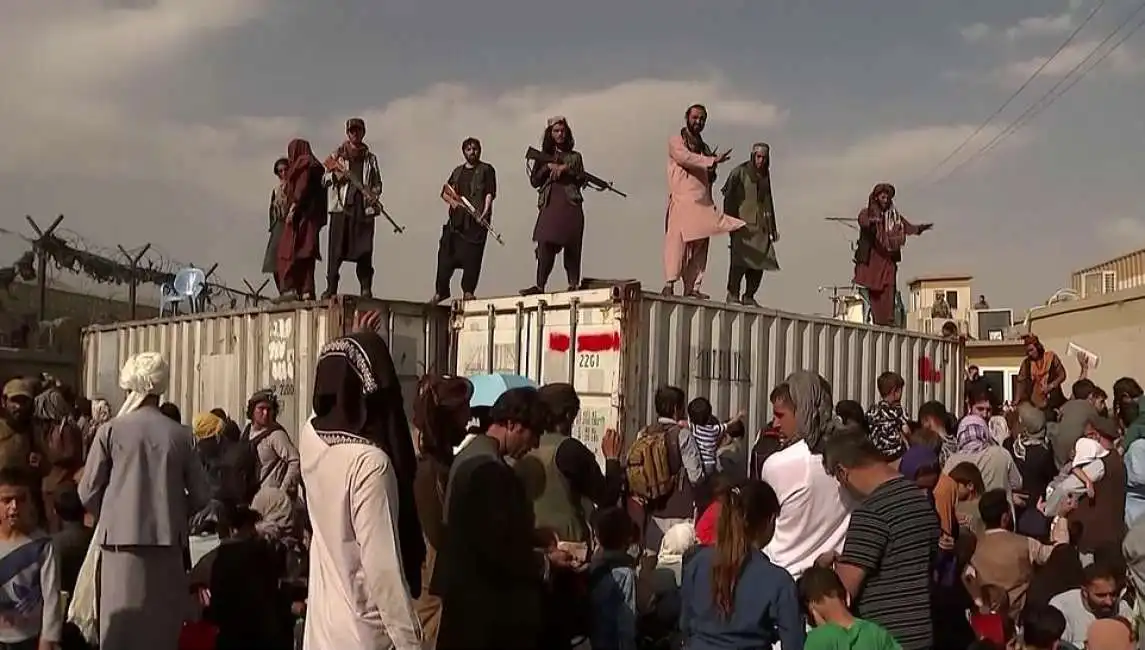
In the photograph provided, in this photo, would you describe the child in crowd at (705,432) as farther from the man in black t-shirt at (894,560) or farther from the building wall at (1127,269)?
the building wall at (1127,269)

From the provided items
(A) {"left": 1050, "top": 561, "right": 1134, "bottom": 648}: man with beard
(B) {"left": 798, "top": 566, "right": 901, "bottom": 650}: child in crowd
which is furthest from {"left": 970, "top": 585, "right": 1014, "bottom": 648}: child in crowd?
(B) {"left": 798, "top": 566, "right": 901, "bottom": 650}: child in crowd

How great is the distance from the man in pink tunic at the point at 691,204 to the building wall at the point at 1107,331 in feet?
29.7

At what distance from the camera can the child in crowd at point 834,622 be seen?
3566 mm

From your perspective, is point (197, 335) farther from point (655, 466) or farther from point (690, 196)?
point (655, 466)

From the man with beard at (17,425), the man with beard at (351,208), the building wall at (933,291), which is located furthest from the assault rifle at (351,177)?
the building wall at (933,291)

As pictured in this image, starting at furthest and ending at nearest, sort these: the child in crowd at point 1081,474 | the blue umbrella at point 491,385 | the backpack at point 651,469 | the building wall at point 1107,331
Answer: the building wall at point 1107,331
the blue umbrella at point 491,385
the backpack at point 651,469
the child in crowd at point 1081,474

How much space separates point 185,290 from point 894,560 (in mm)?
11739

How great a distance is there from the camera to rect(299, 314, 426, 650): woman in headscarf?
10.1ft

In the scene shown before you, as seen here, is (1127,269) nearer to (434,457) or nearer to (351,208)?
(351,208)

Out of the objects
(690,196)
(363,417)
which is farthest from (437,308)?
(363,417)

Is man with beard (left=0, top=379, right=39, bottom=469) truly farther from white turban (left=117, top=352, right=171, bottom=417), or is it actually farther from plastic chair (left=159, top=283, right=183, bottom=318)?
plastic chair (left=159, top=283, right=183, bottom=318)

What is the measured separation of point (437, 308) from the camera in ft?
29.7

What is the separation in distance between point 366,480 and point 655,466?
12.7 ft

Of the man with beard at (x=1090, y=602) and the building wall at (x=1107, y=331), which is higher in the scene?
the building wall at (x=1107, y=331)
